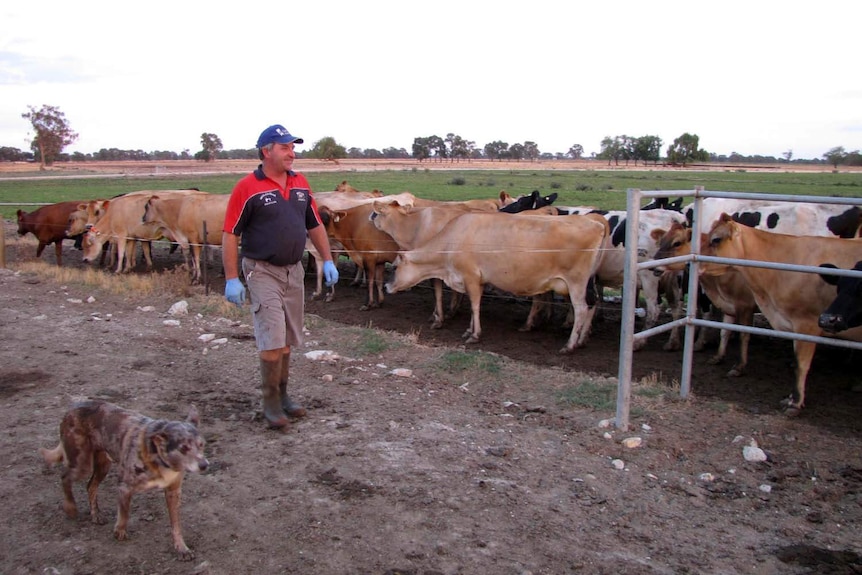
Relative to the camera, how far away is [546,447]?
5.56m

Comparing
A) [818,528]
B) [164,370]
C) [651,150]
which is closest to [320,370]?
[164,370]

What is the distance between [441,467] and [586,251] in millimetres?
5190

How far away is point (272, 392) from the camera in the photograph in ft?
19.0

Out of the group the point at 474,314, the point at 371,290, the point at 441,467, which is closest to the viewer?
the point at 441,467

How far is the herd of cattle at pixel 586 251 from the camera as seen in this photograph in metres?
6.84

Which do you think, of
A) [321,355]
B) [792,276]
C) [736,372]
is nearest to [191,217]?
[321,355]

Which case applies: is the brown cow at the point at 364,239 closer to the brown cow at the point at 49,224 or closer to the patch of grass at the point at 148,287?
the patch of grass at the point at 148,287

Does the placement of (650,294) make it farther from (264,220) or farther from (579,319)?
(264,220)

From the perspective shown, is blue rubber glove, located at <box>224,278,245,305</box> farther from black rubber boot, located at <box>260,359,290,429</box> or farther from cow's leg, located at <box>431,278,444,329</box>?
cow's leg, located at <box>431,278,444,329</box>

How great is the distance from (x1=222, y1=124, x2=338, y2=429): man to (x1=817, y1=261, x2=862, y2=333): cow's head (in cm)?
423

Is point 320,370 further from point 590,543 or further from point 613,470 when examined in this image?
point 590,543

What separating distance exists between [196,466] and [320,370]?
3.70m

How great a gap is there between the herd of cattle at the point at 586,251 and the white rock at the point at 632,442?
1.49 meters

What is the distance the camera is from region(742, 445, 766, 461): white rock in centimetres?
539
